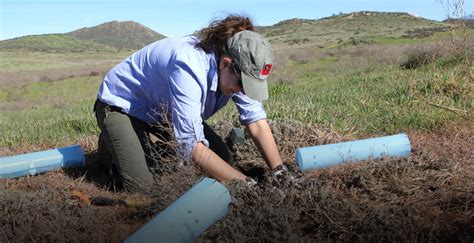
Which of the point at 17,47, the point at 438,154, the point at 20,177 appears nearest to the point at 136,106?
the point at 20,177

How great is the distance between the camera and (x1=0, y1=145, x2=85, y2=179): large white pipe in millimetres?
3938

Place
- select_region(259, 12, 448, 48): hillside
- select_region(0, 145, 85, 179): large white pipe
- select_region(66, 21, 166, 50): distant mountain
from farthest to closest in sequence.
Result: 1. select_region(66, 21, 166, 50): distant mountain
2. select_region(259, 12, 448, 48): hillside
3. select_region(0, 145, 85, 179): large white pipe

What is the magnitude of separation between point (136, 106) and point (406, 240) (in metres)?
2.07

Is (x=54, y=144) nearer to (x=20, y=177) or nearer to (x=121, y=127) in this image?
(x=20, y=177)

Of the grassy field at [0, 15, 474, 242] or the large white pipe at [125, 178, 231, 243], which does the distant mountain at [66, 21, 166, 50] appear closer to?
the grassy field at [0, 15, 474, 242]

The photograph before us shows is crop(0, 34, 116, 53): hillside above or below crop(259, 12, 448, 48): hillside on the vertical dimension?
below

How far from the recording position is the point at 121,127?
369cm

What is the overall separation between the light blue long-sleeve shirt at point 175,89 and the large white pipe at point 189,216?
1.97ft

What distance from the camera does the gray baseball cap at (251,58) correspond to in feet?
9.45

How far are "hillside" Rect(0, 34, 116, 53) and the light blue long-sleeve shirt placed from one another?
7525cm

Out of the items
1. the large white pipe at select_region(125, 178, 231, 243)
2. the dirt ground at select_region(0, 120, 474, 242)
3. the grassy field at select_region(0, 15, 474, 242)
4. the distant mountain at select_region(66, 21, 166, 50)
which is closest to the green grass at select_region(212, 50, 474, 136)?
the grassy field at select_region(0, 15, 474, 242)

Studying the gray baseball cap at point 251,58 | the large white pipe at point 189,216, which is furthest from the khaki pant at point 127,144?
the large white pipe at point 189,216

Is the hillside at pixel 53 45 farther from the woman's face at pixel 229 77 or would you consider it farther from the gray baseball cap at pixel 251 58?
the gray baseball cap at pixel 251 58

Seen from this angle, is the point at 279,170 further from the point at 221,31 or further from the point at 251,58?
the point at 221,31
